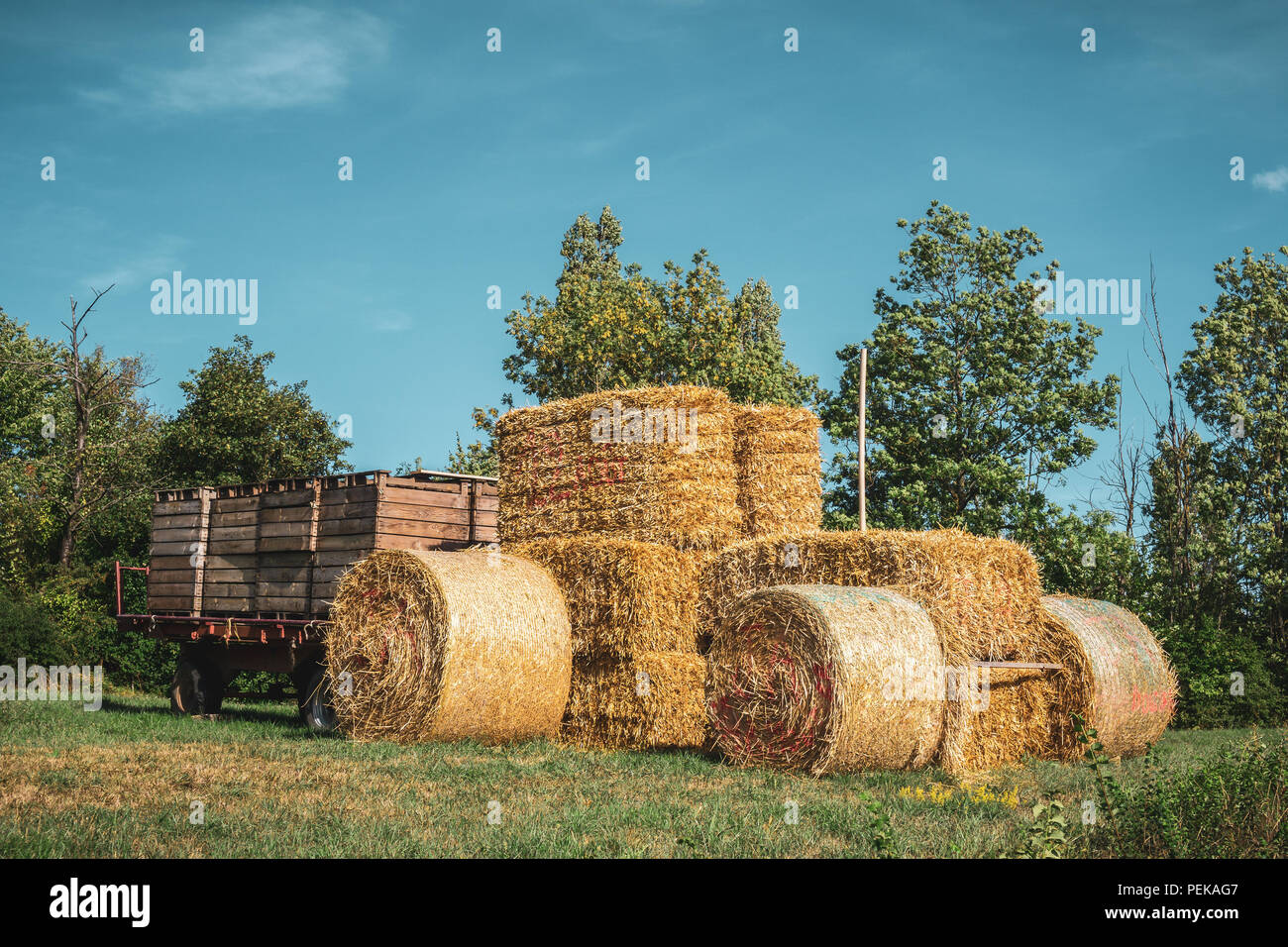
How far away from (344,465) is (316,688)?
1841 centimetres

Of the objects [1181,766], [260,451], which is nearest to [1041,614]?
[1181,766]

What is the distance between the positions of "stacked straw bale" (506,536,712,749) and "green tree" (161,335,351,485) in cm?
1809

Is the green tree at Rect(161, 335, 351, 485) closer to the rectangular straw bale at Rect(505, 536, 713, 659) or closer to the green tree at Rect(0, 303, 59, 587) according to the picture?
the green tree at Rect(0, 303, 59, 587)

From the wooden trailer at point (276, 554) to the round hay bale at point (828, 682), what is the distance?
506 cm

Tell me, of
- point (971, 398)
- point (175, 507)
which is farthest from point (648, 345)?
point (175, 507)

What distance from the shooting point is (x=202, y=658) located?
16969 mm

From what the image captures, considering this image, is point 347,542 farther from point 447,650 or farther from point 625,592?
point 625,592

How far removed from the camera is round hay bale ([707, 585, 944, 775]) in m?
10.5

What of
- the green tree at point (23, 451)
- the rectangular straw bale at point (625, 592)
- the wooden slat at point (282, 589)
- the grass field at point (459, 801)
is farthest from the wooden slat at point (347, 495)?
the green tree at point (23, 451)

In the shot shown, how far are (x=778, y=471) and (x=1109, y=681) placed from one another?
479 centimetres

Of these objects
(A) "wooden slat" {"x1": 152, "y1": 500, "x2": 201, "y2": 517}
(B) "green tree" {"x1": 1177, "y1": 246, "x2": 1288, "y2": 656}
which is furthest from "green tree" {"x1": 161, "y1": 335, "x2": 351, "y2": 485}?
(B) "green tree" {"x1": 1177, "y1": 246, "x2": 1288, "y2": 656}

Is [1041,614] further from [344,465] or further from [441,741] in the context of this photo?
[344,465]

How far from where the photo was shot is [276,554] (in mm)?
15469

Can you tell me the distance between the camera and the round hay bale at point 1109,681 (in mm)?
13609
